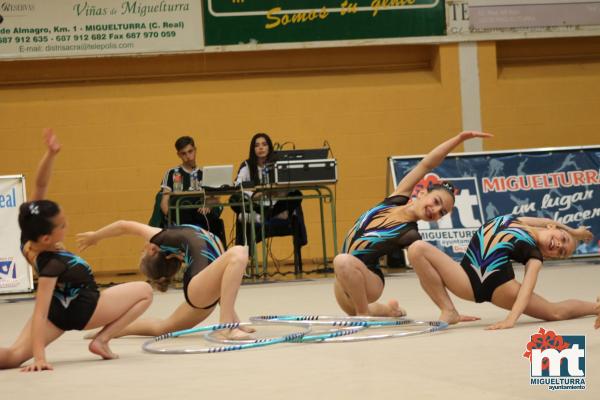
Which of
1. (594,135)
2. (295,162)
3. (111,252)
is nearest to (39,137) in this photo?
(111,252)

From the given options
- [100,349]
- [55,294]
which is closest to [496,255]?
[100,349]

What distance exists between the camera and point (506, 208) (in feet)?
31.3

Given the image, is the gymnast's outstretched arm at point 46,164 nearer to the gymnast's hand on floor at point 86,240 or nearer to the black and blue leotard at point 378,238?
the gymnast's hand on floor at point 86,240

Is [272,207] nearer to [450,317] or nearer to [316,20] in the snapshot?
[316,20]

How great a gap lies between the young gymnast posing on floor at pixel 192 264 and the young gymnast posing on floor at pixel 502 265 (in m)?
0.98

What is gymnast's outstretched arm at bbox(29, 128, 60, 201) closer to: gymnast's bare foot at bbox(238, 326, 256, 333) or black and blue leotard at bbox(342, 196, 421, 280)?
gymnast's bare foot at bbox(238, 326, 256, 333)

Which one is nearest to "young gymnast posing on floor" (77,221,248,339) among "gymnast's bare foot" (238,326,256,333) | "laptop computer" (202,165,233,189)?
"gymnast's bare foot" (238,326,256,333)

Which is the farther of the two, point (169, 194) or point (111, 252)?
point (111, 252)

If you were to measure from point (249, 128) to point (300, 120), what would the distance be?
2.03 feet

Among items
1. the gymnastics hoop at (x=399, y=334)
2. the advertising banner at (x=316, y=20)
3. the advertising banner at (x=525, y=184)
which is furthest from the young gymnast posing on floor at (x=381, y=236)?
the advertising banner at (x=316, y=20)

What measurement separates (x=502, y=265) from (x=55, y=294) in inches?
86.3

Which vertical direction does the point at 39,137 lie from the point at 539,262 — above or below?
above

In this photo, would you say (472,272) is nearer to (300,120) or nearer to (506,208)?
(506,208)

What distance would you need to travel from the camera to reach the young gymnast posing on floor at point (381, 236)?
5.11 meters
